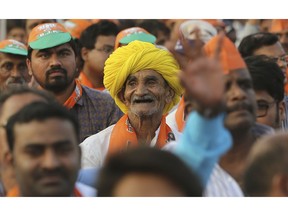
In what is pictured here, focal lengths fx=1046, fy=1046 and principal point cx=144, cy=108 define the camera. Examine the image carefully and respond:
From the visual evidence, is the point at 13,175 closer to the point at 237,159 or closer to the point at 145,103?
the point at 237,159

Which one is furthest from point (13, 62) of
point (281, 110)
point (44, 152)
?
point (44, 152)

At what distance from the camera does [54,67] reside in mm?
6355

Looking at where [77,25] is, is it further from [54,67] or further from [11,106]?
[11,106]

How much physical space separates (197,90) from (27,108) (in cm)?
109

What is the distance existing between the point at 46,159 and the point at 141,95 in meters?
1.79

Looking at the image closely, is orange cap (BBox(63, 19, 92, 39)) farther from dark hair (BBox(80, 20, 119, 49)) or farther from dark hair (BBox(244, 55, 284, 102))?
dark hair (BBox(244, 55, 284, 102))

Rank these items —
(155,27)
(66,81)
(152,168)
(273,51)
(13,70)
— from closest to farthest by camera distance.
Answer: (152,168) → (66,81) → (273,51) → (13,70) → (155,27)

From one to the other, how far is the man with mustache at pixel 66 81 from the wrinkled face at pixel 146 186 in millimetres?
A: 2882

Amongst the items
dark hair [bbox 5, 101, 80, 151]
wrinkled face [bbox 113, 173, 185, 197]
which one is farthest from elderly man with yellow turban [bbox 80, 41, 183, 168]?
wrinkled face [bbox 113, 173, 185, 197]

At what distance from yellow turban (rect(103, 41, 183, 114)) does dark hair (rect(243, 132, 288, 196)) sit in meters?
2.06

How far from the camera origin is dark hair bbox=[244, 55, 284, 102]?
5.40m

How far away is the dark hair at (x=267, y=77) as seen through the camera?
5398mm

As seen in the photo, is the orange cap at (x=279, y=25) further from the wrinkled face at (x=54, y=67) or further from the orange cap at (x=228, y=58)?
the orange cap at (x=228, y=58)

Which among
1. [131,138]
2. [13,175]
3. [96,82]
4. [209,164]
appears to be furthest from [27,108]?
[96,82]
